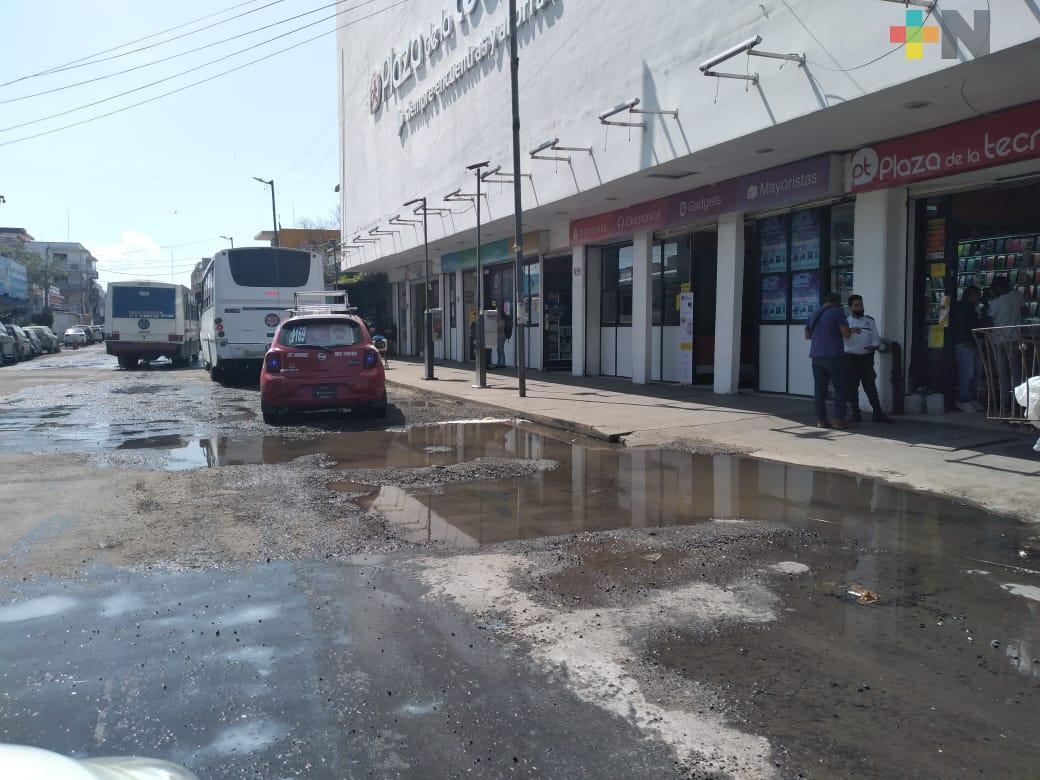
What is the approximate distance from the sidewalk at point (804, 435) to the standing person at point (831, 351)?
1.27 ft

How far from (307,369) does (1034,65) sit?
9.71 m

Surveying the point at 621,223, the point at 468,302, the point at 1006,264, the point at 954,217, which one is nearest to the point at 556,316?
the point at 621,223

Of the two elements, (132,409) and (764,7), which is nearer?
(764,7)

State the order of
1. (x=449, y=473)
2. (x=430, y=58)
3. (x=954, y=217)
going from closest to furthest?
(x=449, y=473) → (x=954, y=217) → (x=430, y=58)

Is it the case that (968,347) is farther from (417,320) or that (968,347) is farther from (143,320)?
(143,320)

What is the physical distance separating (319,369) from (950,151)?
9.05m

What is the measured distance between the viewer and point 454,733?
10.9 feet

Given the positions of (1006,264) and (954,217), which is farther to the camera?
(1006,264)

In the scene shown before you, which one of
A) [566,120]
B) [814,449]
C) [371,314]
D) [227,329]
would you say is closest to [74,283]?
[371,314]

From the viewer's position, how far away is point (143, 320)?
29.4 metres

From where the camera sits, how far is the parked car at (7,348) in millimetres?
32669

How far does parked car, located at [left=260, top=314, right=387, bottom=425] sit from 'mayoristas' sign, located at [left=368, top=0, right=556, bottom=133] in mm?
8688

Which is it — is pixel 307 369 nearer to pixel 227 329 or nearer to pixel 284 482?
pixel 284 482

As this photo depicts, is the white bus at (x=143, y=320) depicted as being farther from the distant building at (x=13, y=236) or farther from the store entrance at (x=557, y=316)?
the distant building at (x=13, y=236)
